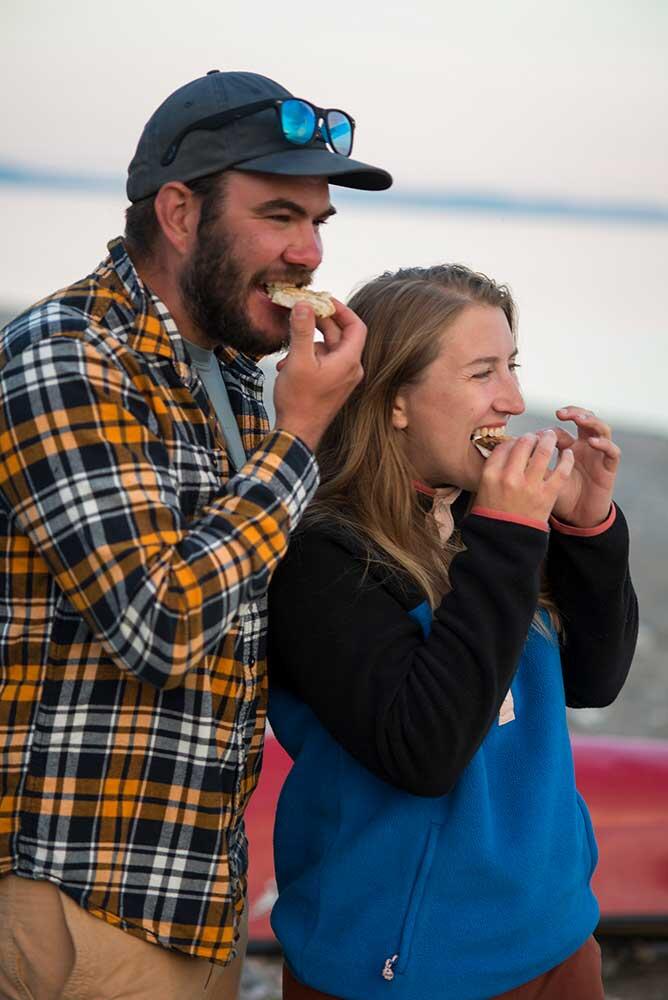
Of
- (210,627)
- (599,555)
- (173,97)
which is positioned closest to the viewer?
(210,627)

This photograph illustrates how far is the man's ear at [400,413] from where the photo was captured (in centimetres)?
229

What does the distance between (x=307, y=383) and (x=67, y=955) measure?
1021 millimetres

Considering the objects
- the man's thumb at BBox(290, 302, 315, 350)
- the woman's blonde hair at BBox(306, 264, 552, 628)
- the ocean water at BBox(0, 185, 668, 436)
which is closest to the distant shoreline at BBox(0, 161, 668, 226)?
the ocean water at BBox(0, 185, 668, 436)

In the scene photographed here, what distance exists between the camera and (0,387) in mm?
1717

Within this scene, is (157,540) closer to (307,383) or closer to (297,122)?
(307,383)

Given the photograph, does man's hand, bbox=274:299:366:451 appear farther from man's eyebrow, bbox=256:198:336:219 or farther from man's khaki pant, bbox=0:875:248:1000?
man's khaki pant, bbox=0:875:248:1000

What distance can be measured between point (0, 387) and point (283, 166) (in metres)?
0.62

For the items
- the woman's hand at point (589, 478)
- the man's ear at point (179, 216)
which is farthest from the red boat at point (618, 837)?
the man's ear at point (179, 216)

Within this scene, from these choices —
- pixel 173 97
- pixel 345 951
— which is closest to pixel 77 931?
pixel 345 951

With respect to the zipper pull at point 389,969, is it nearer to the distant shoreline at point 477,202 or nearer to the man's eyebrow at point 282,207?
the man's eyebrow at point 282,207

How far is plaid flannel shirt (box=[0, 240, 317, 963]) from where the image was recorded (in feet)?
5.32

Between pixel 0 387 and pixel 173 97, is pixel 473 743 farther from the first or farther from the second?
pixel 173 97

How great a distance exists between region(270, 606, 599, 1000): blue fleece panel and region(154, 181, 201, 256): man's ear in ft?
2.55

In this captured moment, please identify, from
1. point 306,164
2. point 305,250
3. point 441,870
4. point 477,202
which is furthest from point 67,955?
point 477,202
